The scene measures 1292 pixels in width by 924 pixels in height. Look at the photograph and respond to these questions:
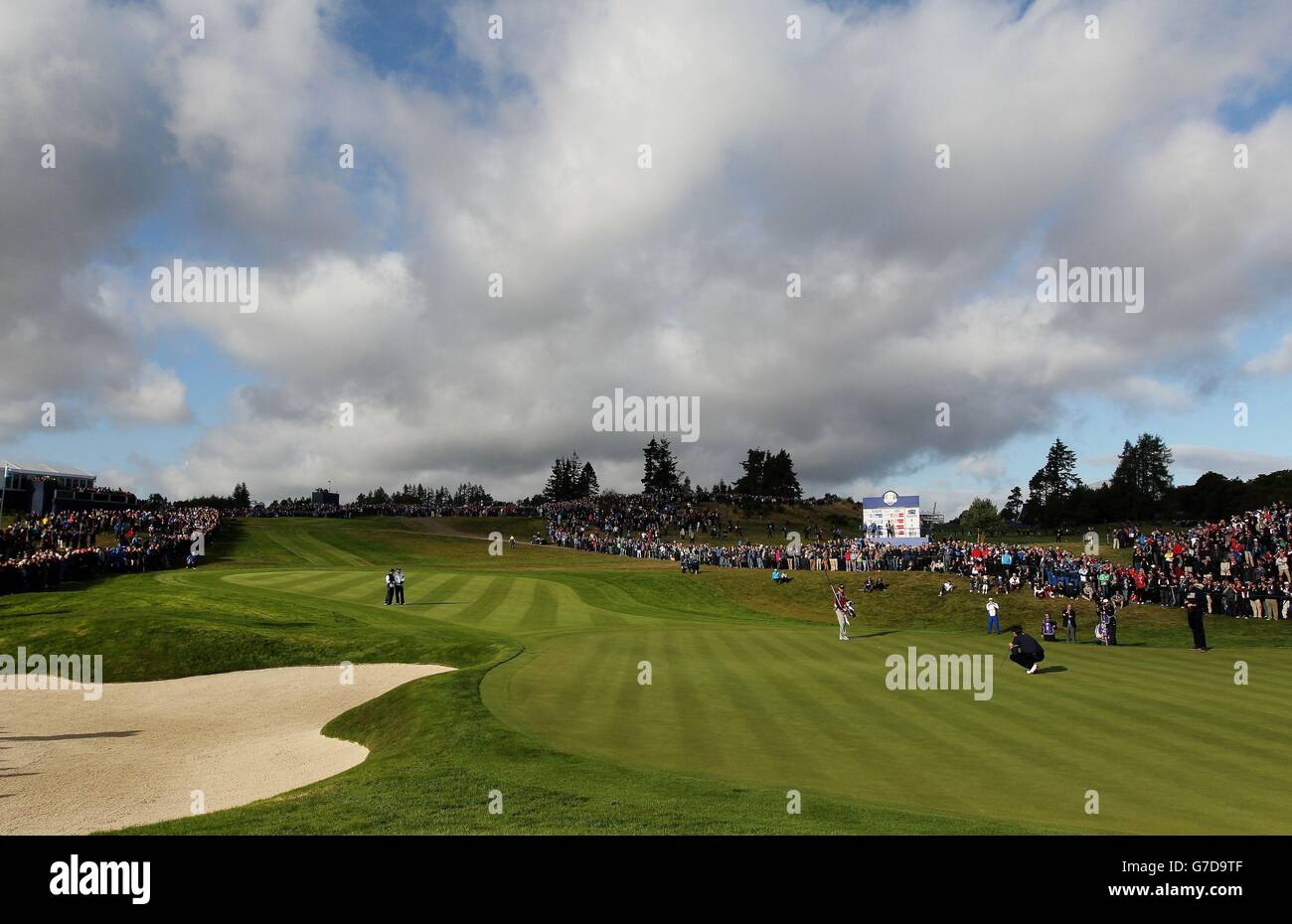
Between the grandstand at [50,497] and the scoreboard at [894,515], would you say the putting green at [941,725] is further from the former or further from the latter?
the grandstand at [50,497]

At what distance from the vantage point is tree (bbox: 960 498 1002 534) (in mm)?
150000

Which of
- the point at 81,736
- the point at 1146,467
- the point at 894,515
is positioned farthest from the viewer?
the point at 1146,467

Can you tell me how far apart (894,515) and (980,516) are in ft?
340

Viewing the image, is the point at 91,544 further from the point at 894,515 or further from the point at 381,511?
the point at 894,515

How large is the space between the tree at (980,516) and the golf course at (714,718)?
366 ft

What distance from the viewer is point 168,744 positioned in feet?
62.7

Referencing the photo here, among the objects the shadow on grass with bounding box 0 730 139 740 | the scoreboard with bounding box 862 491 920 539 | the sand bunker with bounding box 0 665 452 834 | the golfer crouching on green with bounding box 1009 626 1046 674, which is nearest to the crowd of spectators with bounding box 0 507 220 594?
the sand bunker with bounding box 0 665 452 834

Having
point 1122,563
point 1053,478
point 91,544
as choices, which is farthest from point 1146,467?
point 91,544
